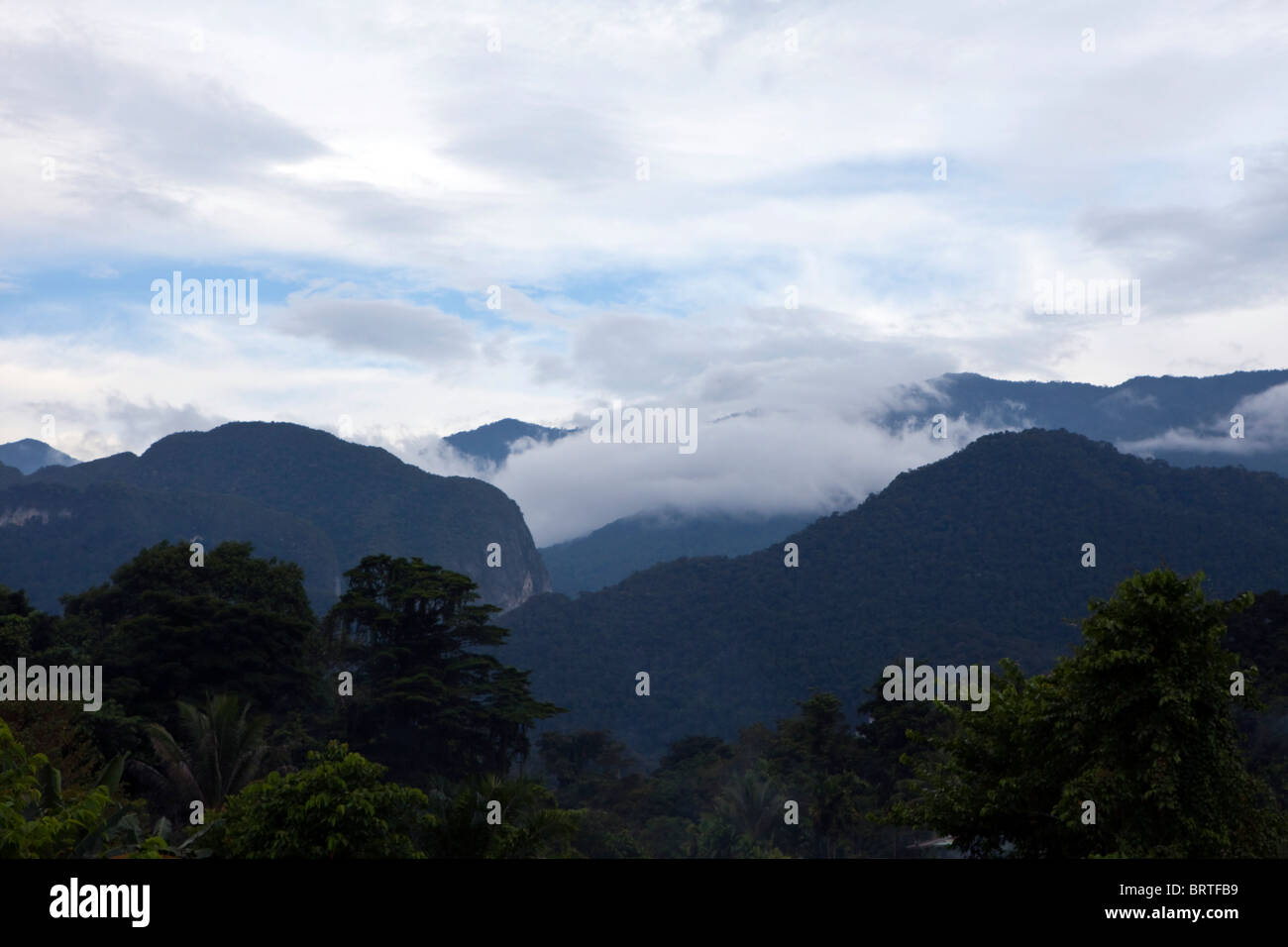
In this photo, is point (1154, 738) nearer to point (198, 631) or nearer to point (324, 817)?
point (324, 817)

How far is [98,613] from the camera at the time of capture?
128ft

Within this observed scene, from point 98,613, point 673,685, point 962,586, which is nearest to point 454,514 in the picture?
point 673,685

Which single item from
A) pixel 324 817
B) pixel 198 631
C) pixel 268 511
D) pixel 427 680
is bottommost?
pixel 427 680

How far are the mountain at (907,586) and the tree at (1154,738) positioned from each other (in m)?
63.3

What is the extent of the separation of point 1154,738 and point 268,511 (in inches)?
5248

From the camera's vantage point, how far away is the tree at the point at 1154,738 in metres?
11.4

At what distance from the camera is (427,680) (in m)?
36.6

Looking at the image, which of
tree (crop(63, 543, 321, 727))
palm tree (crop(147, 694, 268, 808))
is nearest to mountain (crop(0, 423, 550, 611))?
tree (crop(63, 543, 321, 727))

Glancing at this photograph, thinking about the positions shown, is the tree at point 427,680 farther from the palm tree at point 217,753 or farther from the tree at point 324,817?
the tree at point 324,817

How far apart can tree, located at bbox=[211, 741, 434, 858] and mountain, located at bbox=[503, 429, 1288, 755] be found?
6561 centimetres

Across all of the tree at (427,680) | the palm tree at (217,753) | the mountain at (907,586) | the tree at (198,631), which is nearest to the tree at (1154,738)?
the palm tree at (217,753)

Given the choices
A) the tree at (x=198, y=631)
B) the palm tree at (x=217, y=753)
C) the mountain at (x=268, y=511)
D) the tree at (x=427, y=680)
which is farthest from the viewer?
the mountain at (x=268, y=511)

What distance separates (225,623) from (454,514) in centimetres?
12573

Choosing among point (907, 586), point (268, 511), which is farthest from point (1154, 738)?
point (268, 511)
